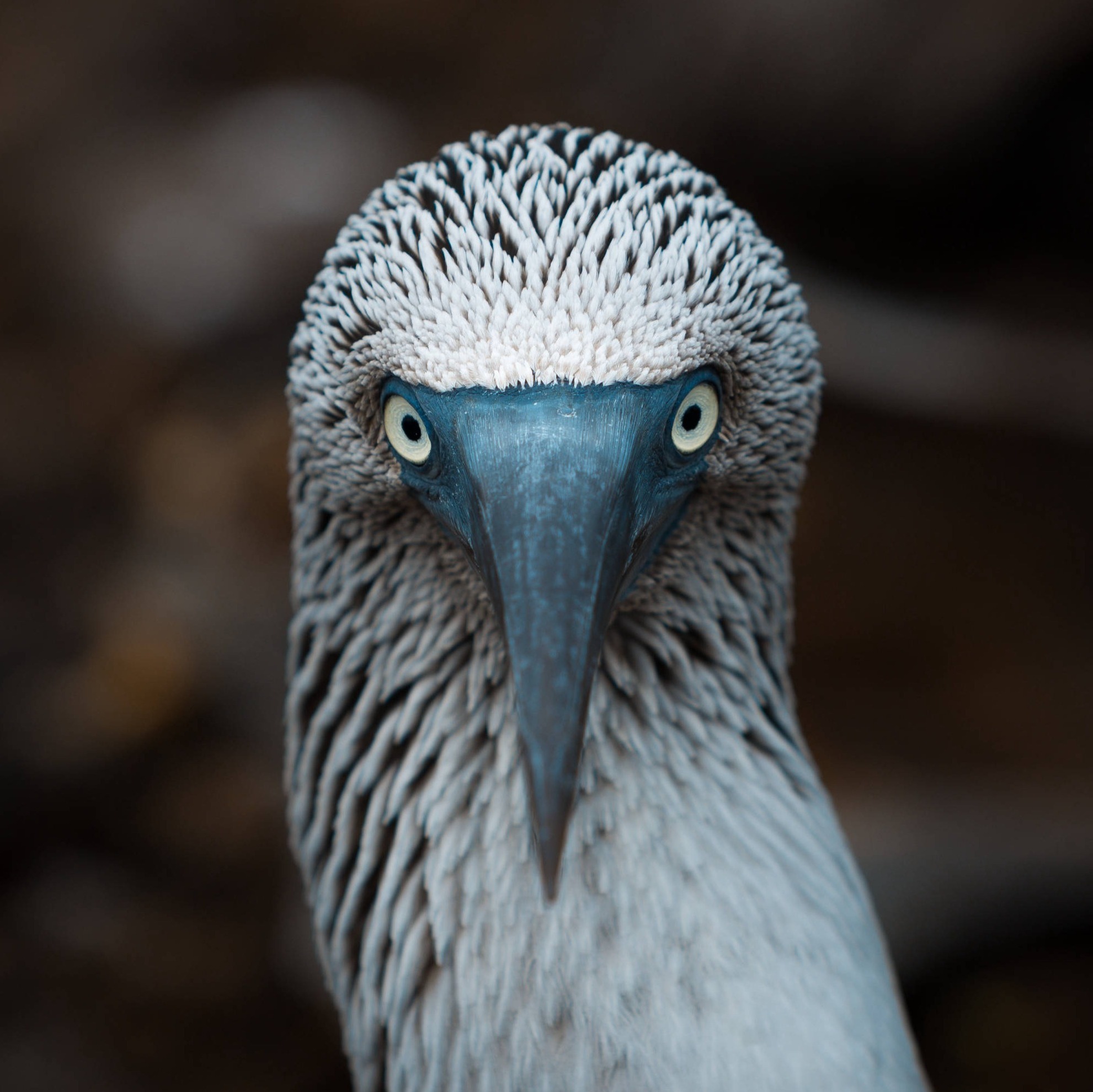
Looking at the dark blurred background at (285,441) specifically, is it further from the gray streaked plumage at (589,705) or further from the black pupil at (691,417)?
the black pupil at (691,417)

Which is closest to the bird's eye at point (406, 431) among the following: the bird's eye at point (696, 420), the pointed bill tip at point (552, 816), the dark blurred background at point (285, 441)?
the bird's eye at point (696, 420)

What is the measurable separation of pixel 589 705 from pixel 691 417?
55 centimetres

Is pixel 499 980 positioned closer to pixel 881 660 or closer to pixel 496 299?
pixel 496 299

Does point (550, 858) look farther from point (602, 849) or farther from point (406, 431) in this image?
point (406, 431)

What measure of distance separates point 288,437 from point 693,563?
415 cm

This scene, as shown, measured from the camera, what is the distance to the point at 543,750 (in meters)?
1.84

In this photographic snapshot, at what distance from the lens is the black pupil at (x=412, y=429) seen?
2.15 metres

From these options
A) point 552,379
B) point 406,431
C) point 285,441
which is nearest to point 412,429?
point 406,431

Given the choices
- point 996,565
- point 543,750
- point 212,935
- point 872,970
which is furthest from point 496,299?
point 996,565

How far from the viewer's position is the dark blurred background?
5473mm

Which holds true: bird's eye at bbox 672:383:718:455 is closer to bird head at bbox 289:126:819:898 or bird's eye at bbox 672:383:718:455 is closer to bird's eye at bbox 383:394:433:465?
bird head at bbox 289:126:819:898

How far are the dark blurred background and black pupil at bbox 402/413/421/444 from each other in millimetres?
3771

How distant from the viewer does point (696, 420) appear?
221cm

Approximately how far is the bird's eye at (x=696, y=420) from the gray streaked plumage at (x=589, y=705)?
0.05 m
